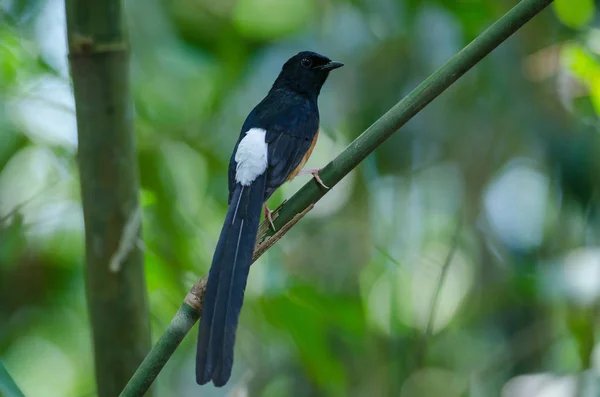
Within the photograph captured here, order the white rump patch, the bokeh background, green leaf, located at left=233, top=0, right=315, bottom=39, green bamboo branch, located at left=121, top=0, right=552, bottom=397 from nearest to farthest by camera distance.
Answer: green bamboo branch, located at left=121, top=0, right=552, bottom=397
the white rump patch
the bokeh background
green leaf, located at left=233, top=0, right=315, bottom=39

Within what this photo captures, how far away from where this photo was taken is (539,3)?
1022 millimetres

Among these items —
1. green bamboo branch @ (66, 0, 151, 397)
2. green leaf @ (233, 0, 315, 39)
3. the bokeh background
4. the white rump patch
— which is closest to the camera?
green bamboo branch @ (66, 0, 151, 397)

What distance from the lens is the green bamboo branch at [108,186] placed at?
132 centimetres

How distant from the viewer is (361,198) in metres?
2.91

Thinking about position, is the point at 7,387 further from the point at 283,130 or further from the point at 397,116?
the point at 283,130

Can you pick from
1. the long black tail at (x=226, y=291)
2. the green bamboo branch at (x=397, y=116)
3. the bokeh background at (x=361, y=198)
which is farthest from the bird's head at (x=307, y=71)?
the green bamboo branch at (x=397, y=116)

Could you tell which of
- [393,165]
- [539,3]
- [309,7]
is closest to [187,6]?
[309,7]

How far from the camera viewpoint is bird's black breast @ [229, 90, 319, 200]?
5.42 feet

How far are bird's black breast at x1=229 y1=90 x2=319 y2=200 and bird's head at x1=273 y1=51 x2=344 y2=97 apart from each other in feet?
0.32

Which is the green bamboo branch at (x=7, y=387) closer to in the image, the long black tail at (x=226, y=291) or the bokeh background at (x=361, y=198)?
the long black tail at (x=226, y=291)

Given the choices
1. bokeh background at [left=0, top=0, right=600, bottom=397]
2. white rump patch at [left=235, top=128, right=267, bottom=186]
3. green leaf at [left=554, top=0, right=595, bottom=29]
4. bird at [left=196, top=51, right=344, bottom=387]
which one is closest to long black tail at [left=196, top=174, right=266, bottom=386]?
bird at [left=196, top=51, right=344, bottom=387]

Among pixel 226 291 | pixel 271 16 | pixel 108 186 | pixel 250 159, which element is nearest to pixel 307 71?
pixel 250 159

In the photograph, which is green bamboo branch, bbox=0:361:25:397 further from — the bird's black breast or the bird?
the bird's black breast

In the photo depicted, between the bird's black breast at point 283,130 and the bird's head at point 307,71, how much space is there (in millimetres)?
98
